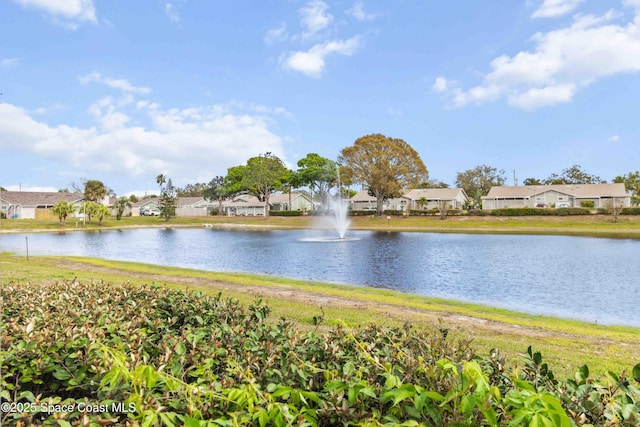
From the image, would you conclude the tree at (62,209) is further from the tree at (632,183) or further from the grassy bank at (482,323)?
the tree at (632,183)

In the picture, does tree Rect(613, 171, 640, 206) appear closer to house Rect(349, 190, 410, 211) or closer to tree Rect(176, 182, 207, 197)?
house Rect(349, 190, 410, 211)

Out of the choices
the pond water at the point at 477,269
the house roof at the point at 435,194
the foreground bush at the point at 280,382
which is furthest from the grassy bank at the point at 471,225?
the foreground bush at the point at 280,382

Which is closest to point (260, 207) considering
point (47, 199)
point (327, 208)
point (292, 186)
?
point (292, 186)

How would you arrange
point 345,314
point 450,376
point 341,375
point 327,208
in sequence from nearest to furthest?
point 450,376, point 341,375, point 345,314, point 327,208

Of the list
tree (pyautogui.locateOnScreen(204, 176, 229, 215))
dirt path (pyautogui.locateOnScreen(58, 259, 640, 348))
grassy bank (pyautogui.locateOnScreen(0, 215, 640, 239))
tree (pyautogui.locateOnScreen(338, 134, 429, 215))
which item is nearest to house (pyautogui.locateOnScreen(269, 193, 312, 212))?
tree (pyautogui.locateOnScreen(204, 176, 229, 215))

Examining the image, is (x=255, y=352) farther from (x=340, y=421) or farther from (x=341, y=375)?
(x=340, y=421)

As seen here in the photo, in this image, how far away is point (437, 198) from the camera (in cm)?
9900

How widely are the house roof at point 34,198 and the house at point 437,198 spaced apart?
81.6 m

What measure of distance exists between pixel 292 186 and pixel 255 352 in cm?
11004

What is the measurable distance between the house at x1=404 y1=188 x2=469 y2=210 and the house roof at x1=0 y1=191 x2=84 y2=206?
268 ft

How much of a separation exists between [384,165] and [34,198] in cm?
8016

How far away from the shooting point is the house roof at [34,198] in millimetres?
89812

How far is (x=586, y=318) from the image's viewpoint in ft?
44.7

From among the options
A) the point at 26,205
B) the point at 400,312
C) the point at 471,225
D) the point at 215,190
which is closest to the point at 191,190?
the point at 215,190
